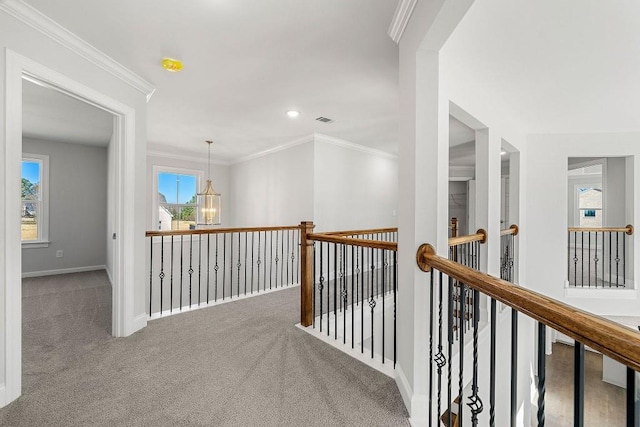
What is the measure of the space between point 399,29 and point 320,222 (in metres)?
3.30

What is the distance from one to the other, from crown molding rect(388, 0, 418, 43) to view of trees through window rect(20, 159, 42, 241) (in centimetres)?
613

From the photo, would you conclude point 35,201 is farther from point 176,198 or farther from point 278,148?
point 278,148

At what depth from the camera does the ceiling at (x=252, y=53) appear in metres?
1.81

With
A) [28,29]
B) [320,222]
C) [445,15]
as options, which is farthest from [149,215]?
[445,15]

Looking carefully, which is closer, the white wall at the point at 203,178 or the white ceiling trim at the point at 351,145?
the white ceiling trim at the point at 351,145

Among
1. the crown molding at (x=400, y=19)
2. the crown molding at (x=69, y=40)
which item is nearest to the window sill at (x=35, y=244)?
the crown molding at (x=69, y=40)

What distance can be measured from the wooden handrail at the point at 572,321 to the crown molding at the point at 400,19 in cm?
155

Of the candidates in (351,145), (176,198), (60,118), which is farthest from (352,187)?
(60,118)

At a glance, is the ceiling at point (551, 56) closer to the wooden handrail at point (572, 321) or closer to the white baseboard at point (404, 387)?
the wooden handrail at point (572, 321)

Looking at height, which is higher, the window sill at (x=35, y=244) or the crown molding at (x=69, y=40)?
the crown molding at (x=69, y=40)

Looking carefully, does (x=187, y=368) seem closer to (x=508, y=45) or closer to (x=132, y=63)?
(x=132, y=63)

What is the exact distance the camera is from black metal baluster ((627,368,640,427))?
55 centimetres

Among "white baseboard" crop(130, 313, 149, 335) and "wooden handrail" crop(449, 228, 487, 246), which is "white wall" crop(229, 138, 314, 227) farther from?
"white baseboard" crop(130, 313, 149, 335)

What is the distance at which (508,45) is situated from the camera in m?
2.08
